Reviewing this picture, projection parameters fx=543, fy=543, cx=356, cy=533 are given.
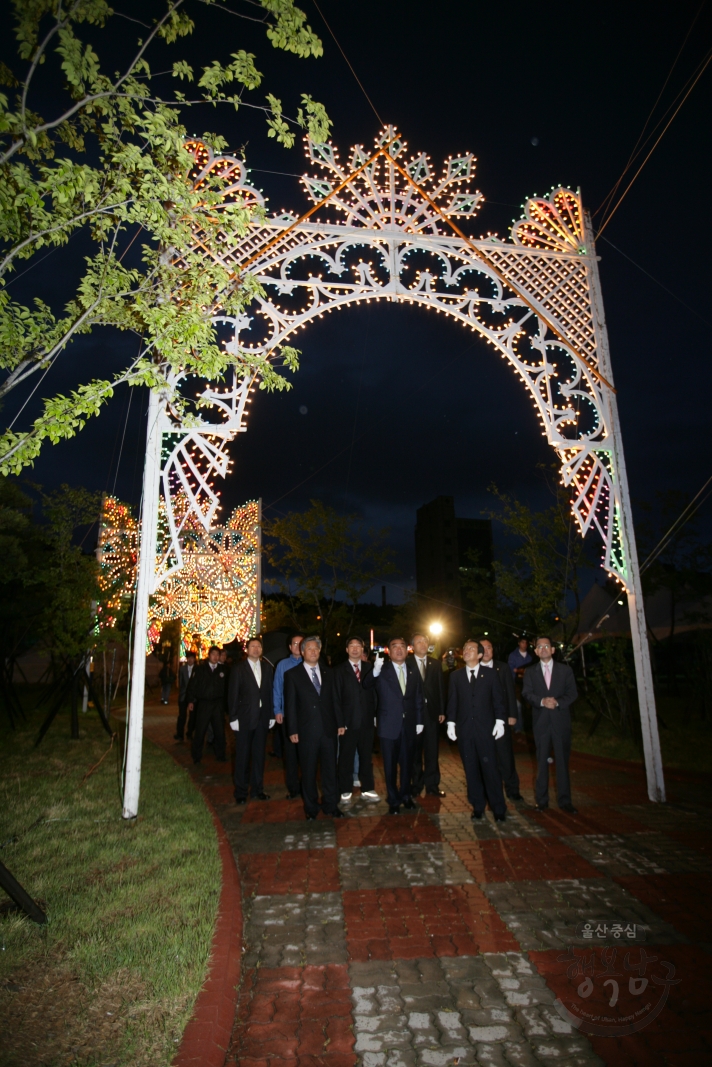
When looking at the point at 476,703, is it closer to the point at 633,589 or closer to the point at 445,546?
the point at 633,589

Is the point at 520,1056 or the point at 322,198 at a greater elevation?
the point at 322,198

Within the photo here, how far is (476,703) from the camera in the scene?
5809 mm

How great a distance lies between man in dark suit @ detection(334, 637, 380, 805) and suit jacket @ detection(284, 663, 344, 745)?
247 millimetres

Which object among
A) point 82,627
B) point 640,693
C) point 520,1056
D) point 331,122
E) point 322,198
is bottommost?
point 520,1056

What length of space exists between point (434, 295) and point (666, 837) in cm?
630

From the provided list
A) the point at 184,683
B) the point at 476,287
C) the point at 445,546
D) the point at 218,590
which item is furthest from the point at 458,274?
the point at 445,546

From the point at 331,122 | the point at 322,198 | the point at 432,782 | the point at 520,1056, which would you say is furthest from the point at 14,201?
the point at 432,782

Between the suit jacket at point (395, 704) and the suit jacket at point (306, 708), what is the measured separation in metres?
0.58

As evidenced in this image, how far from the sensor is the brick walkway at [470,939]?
2.45 meters

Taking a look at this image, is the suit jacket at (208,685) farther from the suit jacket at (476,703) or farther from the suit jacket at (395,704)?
the suit jacket at (476,703)

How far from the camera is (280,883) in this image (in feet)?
13.5

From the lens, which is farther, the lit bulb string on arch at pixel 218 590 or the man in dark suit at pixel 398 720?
the lit bulb string on arch at pixel 218 590

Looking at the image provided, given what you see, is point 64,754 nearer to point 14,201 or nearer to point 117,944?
point 117,944

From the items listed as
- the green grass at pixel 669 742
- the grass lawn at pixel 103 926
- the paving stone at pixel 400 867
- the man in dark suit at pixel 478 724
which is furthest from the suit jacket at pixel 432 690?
the green grass at pixel 669 742
